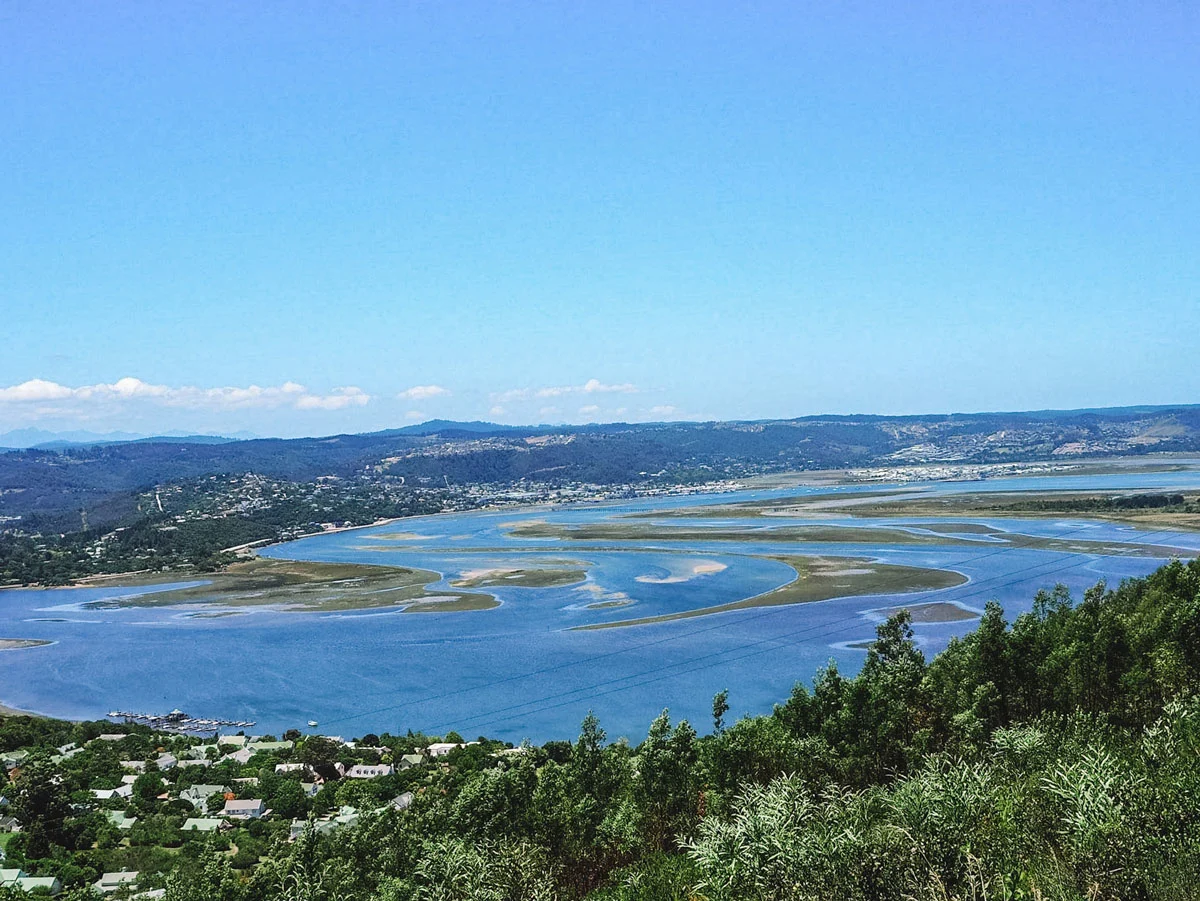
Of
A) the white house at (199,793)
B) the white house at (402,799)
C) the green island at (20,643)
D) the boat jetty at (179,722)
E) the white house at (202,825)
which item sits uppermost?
the white house at (402,799)

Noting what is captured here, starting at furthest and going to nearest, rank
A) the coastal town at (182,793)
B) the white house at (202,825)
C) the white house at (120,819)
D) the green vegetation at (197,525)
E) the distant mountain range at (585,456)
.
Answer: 1. the distant mountain range at (585,456)
2. the green vegetation at (197,525)
3. the white house at (120,819)
4. the white house at (202,825)
5. the coastal town at (182,793)

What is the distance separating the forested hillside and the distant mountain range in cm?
Answer: 10715

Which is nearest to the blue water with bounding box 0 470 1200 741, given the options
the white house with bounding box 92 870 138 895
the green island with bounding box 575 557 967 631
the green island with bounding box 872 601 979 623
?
the green island with bounding box 872 601 979 623

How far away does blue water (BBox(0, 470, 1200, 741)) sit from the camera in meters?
27.0

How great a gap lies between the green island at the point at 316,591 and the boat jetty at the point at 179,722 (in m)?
14.5

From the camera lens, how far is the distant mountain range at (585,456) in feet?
456

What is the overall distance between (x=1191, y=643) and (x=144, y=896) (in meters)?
18.2

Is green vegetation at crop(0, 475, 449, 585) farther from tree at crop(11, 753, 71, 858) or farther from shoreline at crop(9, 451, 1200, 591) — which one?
tree at crop(11, 753, 71, 858)

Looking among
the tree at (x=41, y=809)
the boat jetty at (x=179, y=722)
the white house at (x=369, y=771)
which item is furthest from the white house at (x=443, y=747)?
the tree at (x=41, y=809)

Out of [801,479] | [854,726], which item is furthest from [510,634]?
[801,479]

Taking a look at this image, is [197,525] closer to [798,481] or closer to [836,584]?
[836,584]

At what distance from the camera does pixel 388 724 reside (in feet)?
86.6

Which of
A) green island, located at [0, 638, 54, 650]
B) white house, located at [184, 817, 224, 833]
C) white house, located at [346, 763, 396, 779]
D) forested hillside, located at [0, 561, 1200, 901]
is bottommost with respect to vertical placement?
green island, located at [0, 638, 54, 650]

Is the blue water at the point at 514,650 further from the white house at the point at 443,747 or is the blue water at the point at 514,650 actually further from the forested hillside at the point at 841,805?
the forested hillside at the point at 841,805
